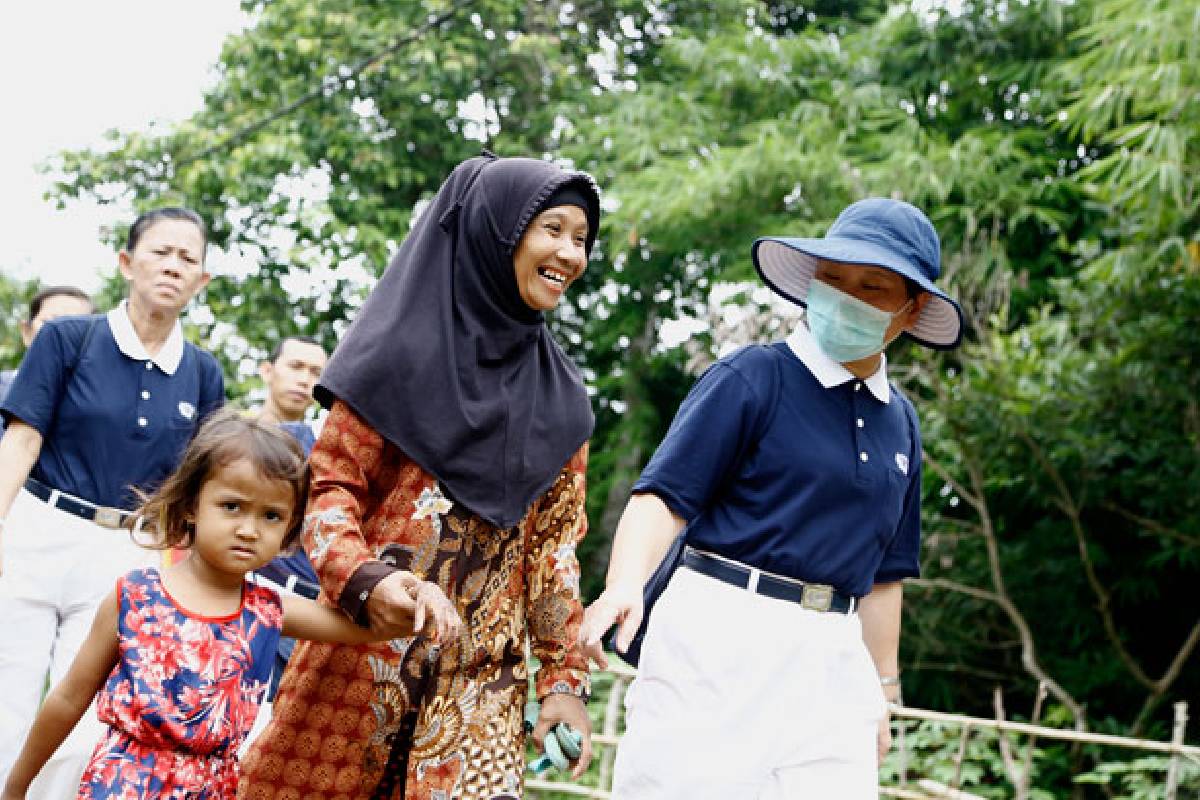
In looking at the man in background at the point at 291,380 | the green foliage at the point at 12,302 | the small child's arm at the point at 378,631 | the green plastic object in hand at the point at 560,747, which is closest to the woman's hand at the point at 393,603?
the small child's arm at the point at 378,631

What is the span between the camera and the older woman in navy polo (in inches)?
174

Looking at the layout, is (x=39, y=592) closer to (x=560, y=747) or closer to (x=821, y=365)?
(x=560, y=747)

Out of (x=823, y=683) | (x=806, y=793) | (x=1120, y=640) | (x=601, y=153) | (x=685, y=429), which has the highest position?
(x=601, y=153)

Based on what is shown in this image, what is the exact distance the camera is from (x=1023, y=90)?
11836 millimetres

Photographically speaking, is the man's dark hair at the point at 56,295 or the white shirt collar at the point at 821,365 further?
the man's dark hair at the point at 56,295

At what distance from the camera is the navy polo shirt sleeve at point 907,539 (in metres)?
3.59

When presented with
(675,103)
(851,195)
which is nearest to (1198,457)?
(851,195)

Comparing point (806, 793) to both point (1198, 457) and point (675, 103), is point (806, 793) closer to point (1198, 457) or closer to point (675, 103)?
point (1198, 457)

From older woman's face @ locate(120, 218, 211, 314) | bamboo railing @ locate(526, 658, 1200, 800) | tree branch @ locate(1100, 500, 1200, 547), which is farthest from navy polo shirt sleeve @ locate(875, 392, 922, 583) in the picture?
tree branch @ locate(1100, 500, 1200, 547)

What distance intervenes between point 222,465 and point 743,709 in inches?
48.3

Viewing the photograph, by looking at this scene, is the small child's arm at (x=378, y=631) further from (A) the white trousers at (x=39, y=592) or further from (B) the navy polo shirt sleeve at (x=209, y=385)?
(B) the navy polo shirt sleeve at (x=209, y=385)

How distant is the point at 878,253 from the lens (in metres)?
3.29

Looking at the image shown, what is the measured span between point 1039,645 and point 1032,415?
1873 mm

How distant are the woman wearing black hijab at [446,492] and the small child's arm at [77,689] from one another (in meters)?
0.36
